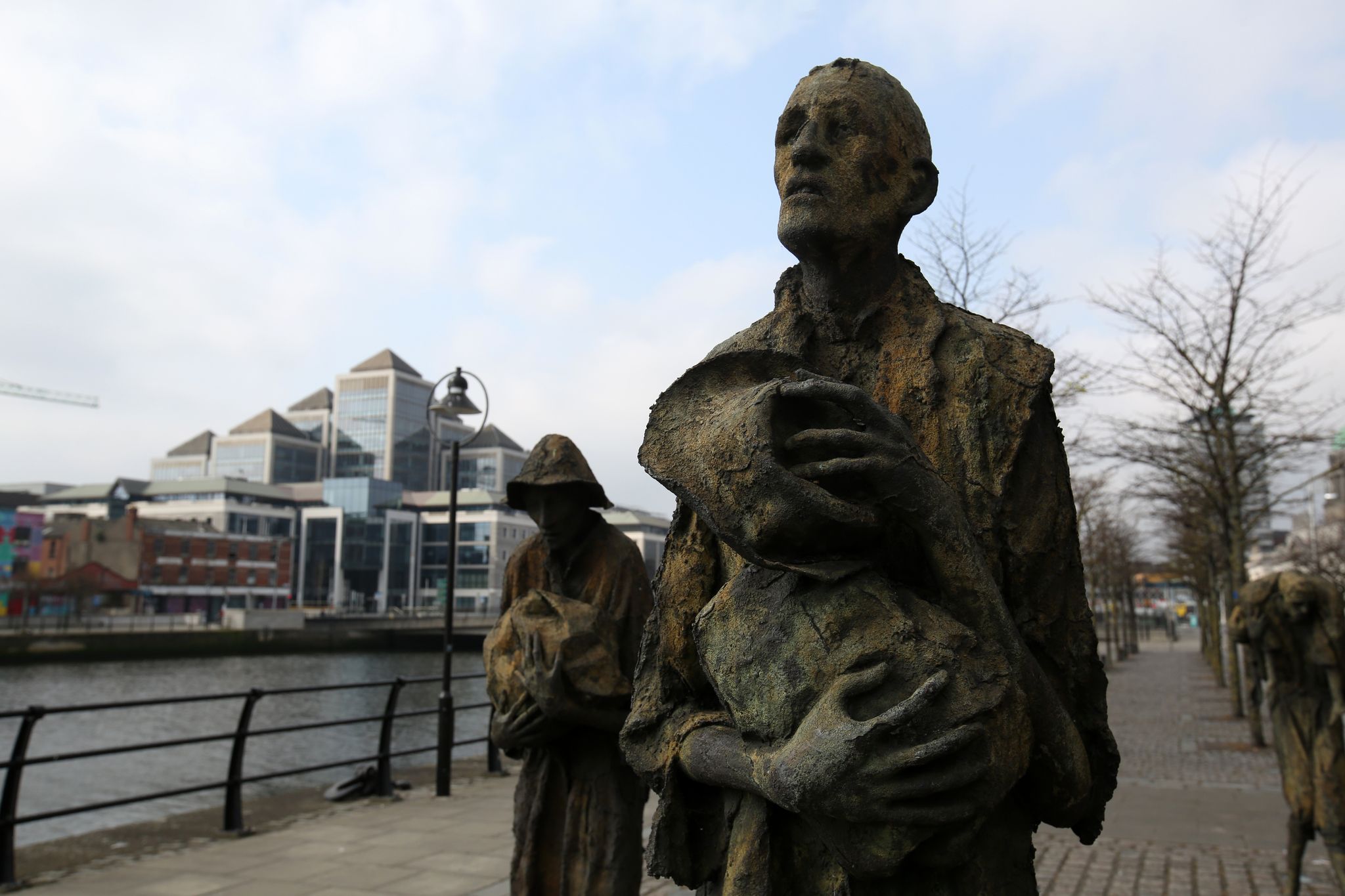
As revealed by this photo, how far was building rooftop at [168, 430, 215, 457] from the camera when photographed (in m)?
114

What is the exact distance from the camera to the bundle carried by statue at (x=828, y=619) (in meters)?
1.43

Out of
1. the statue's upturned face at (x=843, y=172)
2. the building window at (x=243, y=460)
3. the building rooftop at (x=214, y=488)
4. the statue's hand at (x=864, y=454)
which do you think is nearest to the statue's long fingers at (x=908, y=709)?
the statue's hand at (x=864, y=454)

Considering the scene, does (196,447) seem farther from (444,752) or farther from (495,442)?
(444,752)

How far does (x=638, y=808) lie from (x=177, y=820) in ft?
21.9

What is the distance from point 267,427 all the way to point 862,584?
389 ft

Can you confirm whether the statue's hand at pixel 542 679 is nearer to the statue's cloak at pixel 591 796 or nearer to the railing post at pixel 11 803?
the statue's cloak at pixel 591 796

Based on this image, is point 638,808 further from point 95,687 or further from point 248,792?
point 95,687

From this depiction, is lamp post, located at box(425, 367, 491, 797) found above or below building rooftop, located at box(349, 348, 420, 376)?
below

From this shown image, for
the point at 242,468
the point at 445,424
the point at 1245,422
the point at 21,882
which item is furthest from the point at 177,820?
the point at 242,468

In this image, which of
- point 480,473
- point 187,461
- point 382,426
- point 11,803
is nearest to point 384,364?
point 382,426

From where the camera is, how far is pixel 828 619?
1506 millimetres

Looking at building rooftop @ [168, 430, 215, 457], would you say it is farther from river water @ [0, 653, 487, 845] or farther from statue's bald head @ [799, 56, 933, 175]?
statue's bald head @ [799, 56, 933, 175]

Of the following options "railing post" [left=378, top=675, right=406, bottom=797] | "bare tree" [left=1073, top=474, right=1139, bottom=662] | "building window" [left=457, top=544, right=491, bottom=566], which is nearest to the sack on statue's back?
"railing post" [left=378, top=675, right=406, bottom=797]

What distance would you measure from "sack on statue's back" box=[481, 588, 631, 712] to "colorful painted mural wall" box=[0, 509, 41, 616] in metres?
61.5
